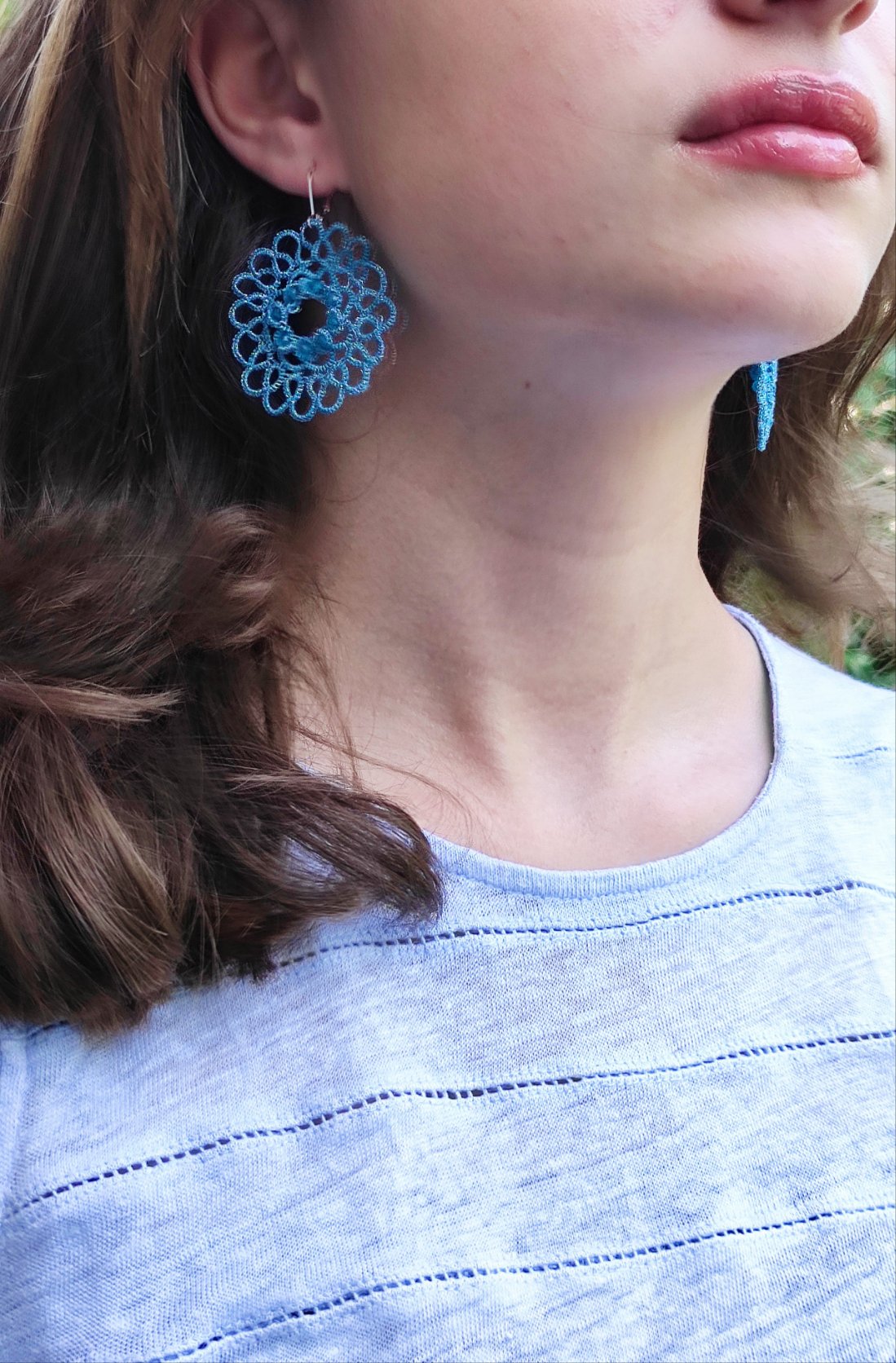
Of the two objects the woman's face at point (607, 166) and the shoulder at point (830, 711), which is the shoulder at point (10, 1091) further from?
the shoulder at point (830, 711)

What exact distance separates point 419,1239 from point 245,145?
1.02 metres

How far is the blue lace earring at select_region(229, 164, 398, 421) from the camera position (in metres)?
1.21

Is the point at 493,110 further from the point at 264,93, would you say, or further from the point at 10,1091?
the point at 10,1091

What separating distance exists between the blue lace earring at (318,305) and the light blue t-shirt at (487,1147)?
0.47 meters

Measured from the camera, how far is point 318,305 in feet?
4.15

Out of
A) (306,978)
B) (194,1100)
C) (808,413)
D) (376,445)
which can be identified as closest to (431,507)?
(376,445)

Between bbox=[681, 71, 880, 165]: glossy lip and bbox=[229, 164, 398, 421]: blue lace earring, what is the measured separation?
1.07 ft

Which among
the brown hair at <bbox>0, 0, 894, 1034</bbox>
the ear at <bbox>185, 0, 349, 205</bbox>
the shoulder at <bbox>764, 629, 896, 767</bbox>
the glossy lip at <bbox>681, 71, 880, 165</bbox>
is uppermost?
the glossy lip at <bbox>681, 71, 880, 165</bbox>

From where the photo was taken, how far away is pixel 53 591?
1202 millimetres

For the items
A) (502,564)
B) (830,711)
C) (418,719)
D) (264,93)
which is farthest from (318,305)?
(830,711)

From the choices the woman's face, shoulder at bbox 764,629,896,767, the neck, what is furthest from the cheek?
shoulder at bbox 764,629,896,767

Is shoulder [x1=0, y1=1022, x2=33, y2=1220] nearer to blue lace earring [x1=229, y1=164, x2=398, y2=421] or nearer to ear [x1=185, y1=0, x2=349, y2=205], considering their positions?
blue lace earring [x1=229, y1=164, x2=398, y2=421]

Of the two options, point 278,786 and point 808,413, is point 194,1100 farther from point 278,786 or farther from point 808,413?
point 808,413

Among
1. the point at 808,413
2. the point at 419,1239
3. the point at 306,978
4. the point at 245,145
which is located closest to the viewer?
the point at 419,1239
